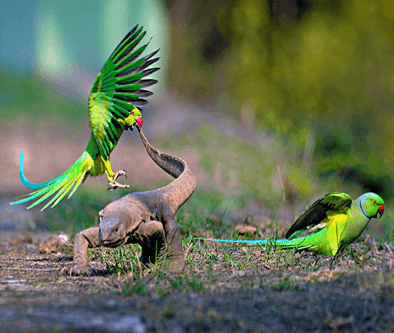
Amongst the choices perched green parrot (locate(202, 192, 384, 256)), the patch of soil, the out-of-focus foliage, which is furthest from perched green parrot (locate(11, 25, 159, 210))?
the out-of-focus foliage

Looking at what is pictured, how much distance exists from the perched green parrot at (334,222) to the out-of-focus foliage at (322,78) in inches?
135

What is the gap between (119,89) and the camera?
327cm

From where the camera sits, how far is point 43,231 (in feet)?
16.7

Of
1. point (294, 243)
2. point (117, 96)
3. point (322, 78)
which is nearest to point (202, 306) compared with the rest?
point (294, 243)

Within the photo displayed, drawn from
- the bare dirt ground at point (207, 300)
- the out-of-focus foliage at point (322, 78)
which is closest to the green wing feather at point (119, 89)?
the bare dirt ground at point (207, 300)

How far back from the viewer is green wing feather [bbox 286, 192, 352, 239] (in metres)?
3.20

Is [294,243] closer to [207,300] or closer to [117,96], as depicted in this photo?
[207,300]

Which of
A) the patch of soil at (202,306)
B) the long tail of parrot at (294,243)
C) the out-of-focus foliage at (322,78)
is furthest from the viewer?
the out-of-focus foliage at (322,78)

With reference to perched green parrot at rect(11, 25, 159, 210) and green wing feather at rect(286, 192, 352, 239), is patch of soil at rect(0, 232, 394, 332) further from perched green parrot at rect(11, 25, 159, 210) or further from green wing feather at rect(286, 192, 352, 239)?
perched green parrot at rect(11, 25, 159, 210)

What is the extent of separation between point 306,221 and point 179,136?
6.89 meters

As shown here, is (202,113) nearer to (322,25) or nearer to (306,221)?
(322,25)

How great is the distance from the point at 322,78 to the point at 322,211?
23.6ft

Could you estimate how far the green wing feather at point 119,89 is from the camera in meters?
3.19

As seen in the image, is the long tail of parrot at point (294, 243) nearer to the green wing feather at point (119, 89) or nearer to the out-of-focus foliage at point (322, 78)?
the green wing feather at point (119, 89)
